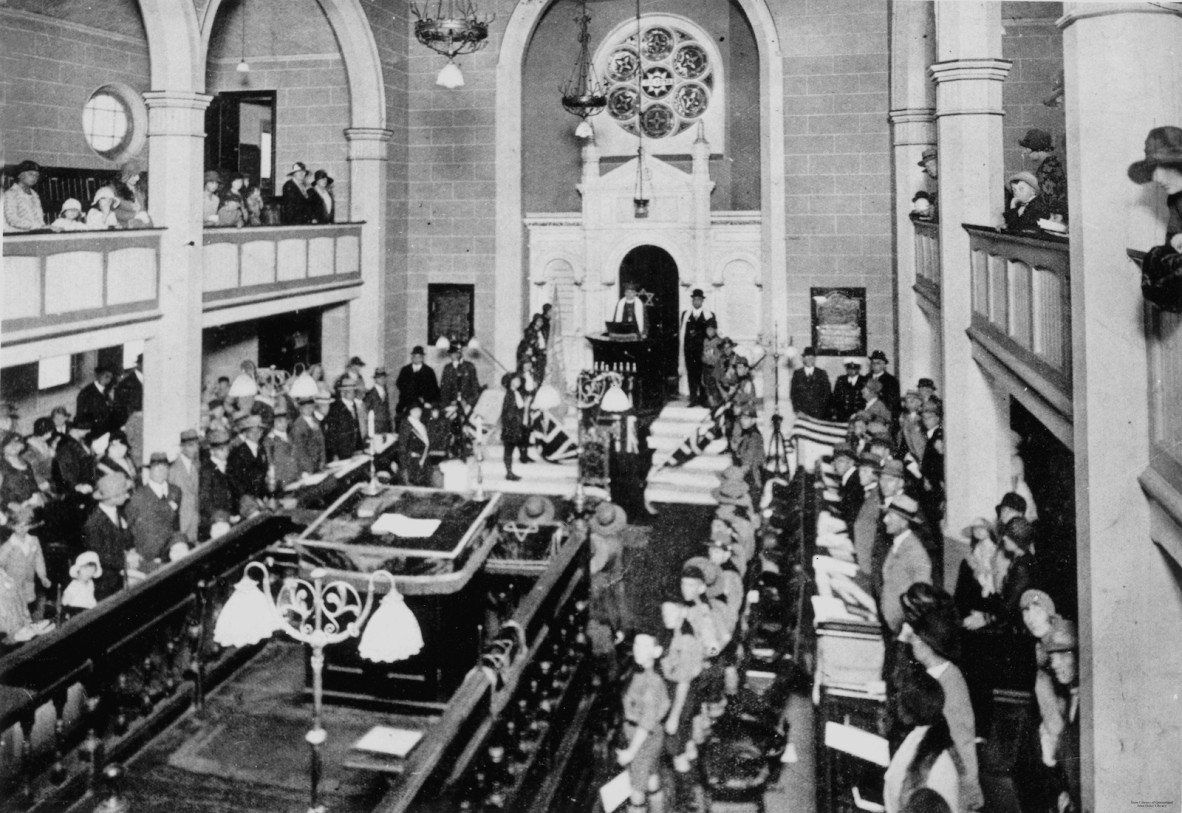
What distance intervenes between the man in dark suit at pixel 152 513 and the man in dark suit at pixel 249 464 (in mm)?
1426

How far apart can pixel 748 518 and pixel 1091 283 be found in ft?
16.7

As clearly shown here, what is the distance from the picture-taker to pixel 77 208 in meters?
11.8

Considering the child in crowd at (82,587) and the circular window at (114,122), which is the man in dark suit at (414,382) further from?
the child in crowd at (82,587)

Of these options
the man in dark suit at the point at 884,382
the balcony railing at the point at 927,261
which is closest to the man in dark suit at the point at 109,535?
the balcony railing at the point at 927,261

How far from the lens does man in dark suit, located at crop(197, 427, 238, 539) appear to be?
1048 cm

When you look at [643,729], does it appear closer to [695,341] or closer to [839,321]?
[695,341]

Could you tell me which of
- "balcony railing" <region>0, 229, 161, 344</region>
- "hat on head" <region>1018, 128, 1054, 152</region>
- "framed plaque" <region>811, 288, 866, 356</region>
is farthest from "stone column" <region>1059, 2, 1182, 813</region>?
"framed plaque" <region>811, 288, 866, 356</region>

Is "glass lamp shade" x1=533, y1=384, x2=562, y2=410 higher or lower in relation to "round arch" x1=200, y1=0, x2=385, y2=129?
lower

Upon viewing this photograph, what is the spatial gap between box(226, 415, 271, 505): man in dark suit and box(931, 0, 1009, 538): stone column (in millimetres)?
7240

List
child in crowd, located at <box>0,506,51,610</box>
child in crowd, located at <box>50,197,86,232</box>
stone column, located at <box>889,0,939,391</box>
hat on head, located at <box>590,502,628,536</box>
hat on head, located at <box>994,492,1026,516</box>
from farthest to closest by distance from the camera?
stone column, located at <box>889,0,939,391</box> → child in crowd, located at <box>50,197,86,232</box> → hat on head, located at <box>590,502,628,536</box> → child in crowd, located at <box>0,506,51,610</box> → hat on head, located at <box>994,492,1026,516</box>

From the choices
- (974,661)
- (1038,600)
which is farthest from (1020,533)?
(1038,600)

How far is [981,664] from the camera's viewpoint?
6.46m

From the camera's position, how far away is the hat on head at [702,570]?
7.10 meters

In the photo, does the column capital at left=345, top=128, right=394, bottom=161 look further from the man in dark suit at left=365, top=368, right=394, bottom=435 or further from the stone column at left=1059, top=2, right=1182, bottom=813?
the stone column at left=1059, top=2, right=1182, bottom=813
